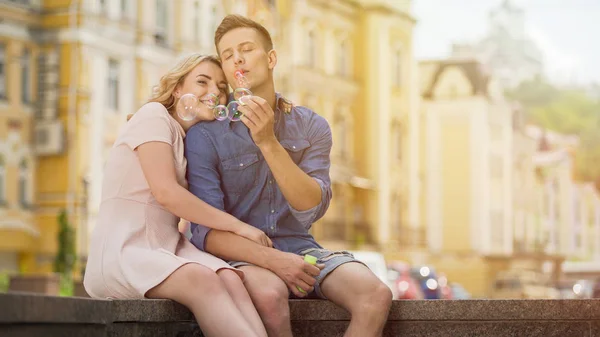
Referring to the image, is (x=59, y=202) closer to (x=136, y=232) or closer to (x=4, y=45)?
(x=4, y=45)

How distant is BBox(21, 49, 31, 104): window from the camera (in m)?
35.2

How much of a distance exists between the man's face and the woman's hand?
643 mm

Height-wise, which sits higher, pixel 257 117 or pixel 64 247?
pixel 257 117

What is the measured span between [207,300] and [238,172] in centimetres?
83

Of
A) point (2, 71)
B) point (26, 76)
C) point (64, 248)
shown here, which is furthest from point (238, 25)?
point (26, 76)

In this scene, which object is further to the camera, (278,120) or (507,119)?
(507,119)

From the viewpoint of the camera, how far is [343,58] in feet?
186

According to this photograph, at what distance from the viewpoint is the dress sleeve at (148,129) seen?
586 centimetres

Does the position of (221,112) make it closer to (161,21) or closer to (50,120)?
(50,120)

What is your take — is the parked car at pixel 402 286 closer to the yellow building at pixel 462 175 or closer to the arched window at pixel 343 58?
the arched window at pixel 343 58

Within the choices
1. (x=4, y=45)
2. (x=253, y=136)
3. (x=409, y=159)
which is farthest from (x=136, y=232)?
(x=409, y=159)

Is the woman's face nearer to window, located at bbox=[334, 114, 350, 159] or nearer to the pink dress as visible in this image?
the pink dress

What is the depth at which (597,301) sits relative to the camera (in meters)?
5.92

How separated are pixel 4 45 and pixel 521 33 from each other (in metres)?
147
